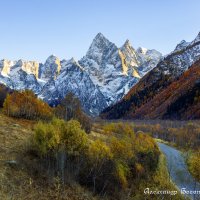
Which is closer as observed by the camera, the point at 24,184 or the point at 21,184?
the point at 21,184

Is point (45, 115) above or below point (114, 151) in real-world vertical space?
above

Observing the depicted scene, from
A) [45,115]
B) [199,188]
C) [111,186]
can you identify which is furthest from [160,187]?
[45,115]

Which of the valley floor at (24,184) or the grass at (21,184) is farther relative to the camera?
the valley floor at (24,184)

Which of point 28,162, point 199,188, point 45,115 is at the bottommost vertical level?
point 199,188

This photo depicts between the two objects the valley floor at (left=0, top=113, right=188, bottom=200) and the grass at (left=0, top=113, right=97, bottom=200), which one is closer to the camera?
the grass at (left=0, top=113, right=97, bottom=200)

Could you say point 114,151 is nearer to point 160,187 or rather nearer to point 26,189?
point 160,187

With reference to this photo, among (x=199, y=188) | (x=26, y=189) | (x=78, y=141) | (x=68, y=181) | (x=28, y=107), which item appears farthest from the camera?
(x=28, y=107)

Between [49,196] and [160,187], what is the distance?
23.4 metres

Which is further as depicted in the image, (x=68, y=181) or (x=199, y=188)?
(x=199, y=188)

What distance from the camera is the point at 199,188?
82.2 m

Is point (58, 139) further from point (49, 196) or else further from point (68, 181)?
point (49, 196)

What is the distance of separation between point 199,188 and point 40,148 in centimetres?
3681

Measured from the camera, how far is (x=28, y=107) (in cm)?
13362

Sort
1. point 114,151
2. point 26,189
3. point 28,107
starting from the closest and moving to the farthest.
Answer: point 26,189 < point 114,151 < point 28,107
